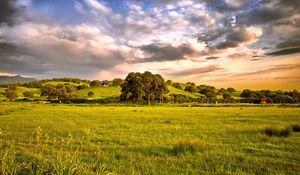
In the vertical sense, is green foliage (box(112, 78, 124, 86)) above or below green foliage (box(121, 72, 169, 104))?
above

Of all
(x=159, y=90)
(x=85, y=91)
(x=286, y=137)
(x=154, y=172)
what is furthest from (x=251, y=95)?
(x=154, y=172)

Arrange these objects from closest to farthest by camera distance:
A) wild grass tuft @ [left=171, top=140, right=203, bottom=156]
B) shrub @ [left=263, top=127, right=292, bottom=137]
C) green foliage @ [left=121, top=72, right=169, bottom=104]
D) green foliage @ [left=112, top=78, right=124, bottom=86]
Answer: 1. wild grass tuft @ [left=171, top=140, right=203, bottom=156]
2. shrub @ [left=263, top=127, right=292, bottom=137]
3. green foliage @ [left=121, top=72, right=169, bottom=104]
4. green foliage @ [left=112, top=78, right=124, bottom=86]

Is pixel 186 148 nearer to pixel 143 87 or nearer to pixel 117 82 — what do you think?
pixel 143 87

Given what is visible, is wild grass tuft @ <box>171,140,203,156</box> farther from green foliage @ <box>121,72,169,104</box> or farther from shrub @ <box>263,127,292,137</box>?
green foliage @ <box>121,72,169,104</box>

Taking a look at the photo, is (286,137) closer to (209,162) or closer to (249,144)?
(249,144)

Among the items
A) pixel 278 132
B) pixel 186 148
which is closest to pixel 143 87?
pixel 278 132

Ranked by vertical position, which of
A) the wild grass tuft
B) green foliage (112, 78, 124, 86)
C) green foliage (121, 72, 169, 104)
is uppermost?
green foliage (112, 78, 124, 86)

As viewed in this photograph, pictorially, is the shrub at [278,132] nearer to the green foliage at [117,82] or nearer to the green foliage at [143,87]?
the green foliage at [143,87]

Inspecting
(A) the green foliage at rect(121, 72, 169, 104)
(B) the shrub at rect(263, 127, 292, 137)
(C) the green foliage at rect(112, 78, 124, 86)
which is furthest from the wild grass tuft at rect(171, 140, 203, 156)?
(C) the green foliage at rect(112, 78, 124, 86)

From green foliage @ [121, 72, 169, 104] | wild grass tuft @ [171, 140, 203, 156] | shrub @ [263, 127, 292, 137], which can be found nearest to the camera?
wild grass tuft @ [171, 140, 203, 156]

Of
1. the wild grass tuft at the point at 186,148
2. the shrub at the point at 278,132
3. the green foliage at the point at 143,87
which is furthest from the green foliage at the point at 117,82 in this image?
the wild grass tuft at the point at 186,148

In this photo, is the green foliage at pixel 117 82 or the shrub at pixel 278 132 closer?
the shrub at pixel 278 132

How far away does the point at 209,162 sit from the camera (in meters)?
10.9

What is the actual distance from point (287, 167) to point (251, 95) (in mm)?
169465
